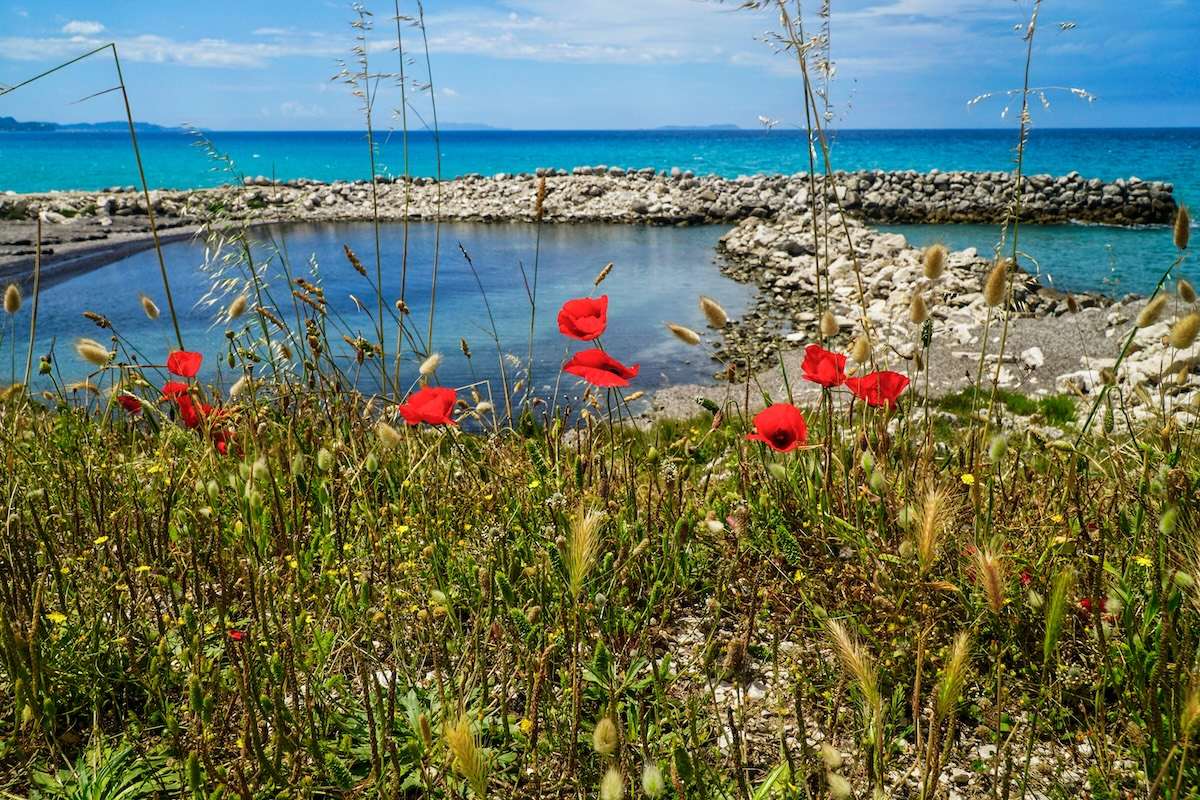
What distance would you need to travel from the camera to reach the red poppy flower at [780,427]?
188 cm

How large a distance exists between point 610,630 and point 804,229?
52.2ft

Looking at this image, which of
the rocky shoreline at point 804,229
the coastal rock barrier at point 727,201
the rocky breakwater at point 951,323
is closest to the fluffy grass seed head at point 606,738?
the rocky breakwater at point 951,323

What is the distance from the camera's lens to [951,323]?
31.6 ft

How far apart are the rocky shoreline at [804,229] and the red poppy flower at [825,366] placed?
1002mm

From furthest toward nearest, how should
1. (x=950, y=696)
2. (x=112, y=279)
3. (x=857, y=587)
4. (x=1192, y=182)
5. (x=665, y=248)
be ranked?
(x=1192, y=182) → (x=665, y=248) → (x=112, y=279) → (x=857, y=587) → (x=950, y=696)

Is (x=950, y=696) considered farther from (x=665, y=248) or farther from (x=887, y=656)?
(x=665, y=248)

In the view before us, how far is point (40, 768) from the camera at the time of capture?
1522 mm

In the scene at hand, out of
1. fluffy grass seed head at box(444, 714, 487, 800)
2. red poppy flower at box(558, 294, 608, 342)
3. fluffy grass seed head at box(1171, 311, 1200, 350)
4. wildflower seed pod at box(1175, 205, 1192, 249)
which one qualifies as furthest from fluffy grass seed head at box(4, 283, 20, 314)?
wildflower seed pod at box(1175, 205, 1192, 249)

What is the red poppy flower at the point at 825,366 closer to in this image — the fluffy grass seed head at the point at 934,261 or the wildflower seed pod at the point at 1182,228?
the fluffy grass seed head at the point at 934,261

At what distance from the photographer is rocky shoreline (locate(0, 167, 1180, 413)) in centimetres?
760

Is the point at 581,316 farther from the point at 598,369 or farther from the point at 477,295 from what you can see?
the point at 477,295

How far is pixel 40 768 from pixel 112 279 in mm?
13697

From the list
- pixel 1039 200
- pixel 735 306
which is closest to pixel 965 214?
pixel 1039 200

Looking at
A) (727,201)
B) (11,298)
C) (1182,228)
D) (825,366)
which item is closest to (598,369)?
(825,366)
